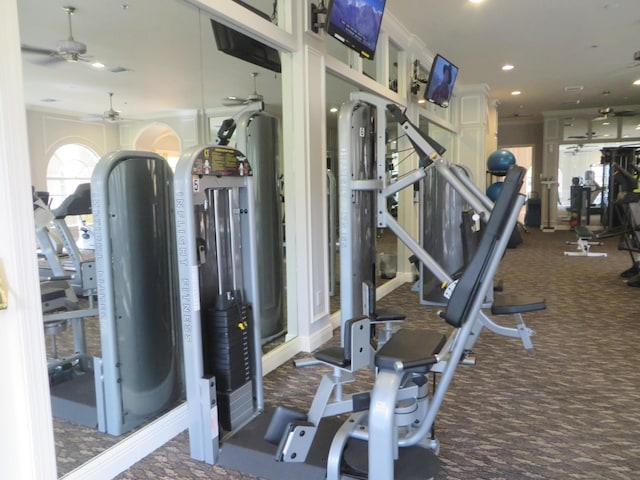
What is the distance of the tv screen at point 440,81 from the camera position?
20.5 feet

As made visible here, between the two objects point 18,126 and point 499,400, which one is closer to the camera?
point 18,126

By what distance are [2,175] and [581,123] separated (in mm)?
15094

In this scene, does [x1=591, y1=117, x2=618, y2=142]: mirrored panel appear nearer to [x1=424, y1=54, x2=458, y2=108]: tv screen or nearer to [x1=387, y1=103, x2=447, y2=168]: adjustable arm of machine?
[x1=424, y1=54, x2=458, y2=108]: tv screen

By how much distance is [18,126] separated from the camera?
1655 mm

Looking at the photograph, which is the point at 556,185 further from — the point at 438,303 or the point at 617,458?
the point at 617,458

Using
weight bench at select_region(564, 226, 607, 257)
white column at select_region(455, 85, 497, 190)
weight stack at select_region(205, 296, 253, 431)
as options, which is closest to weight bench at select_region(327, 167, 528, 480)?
weight stack at select_region(205, 296, 253, 431)

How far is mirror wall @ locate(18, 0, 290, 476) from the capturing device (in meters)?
1.91

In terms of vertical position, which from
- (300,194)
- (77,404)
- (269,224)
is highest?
(300,194)

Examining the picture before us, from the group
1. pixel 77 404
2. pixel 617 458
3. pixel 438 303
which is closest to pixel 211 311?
pixel 77 404

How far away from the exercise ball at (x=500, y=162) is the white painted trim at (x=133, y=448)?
9201 mm

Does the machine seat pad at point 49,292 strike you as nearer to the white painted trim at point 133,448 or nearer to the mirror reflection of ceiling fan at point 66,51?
the white painted trim at point 133,448

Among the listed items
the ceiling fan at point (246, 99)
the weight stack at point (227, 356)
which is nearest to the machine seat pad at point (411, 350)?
the weight stack at point (227, 356)

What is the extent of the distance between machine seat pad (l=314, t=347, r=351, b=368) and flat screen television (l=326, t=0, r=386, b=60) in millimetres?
2445

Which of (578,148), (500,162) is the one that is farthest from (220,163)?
(578,148)
